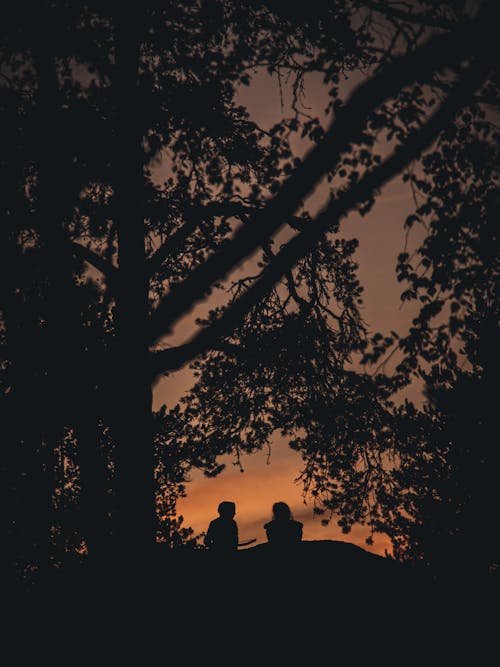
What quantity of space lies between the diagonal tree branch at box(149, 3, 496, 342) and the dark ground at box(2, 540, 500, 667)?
8110mm

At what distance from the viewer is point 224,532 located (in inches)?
395

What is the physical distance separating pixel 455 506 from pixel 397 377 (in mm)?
17121

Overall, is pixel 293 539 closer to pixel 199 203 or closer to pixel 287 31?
pixel 199 203

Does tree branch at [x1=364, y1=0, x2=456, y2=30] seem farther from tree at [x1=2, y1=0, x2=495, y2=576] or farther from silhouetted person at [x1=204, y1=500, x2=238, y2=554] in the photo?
silhouetted person at [x1=204, y1=500, x2=238, y2=554]

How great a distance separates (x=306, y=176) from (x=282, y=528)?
9.09 meters

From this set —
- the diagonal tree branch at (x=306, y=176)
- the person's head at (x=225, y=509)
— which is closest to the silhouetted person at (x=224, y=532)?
the person's head at (x=225, y=509)

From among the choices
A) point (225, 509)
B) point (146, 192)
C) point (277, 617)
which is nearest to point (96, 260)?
point (146, 192)

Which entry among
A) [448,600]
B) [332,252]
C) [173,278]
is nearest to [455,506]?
[448,600]

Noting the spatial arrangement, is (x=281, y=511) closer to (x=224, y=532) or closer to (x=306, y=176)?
(x=224, y=532)

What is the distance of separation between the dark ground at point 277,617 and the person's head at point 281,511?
950 millimetres

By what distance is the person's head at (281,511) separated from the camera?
31.9 feet

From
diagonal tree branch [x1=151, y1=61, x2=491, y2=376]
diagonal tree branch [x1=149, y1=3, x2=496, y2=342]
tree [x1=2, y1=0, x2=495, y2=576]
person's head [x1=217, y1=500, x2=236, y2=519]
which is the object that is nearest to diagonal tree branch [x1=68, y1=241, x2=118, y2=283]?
tree [x1=2, y1=0, x2=495, y2=576]

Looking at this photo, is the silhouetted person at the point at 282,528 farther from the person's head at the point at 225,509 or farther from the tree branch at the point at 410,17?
the tree branch at the point at 410,17

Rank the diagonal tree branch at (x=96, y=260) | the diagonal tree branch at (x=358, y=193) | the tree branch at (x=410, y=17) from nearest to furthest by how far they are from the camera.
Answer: the diagonal tree branch at (x=358, y=193)
the tree branch at (x=410, y=17)
the diagonal tree branch at (x=96, y=260)
